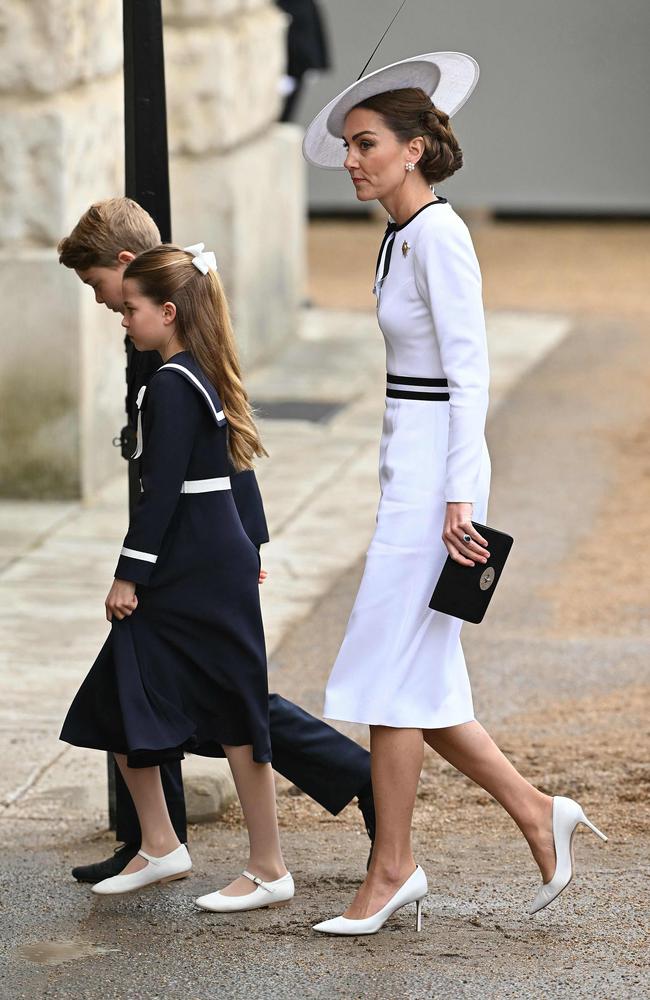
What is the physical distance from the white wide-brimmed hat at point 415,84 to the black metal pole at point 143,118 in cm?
46

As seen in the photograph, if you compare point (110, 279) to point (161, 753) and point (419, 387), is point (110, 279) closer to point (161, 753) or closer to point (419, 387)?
point (419, 387)

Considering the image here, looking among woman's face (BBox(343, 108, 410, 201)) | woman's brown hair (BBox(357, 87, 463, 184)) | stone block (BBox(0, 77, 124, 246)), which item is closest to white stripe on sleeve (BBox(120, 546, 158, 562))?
woman's face (BBox(343, 108, 410, 201))

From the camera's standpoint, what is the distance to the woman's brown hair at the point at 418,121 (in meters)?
3.50

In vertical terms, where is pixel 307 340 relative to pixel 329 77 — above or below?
below

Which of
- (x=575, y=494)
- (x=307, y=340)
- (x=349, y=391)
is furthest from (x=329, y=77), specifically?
(x=575, y=494)

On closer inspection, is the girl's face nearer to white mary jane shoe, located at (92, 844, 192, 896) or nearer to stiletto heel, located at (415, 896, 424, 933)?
white mary jane shoe, located at (92, 844, 192, 896)

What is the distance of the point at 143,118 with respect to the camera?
157 inches

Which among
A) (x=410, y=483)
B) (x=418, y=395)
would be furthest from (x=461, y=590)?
(x=418, y=395)

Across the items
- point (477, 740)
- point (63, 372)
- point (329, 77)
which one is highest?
point (329, 77)

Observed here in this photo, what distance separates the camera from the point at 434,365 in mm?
3484

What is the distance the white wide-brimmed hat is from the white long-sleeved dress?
25cm

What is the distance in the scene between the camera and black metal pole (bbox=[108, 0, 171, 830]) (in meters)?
3.98

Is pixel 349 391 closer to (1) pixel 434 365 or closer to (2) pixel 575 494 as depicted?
(2) pixel 575 494

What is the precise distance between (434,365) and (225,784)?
147 cm
